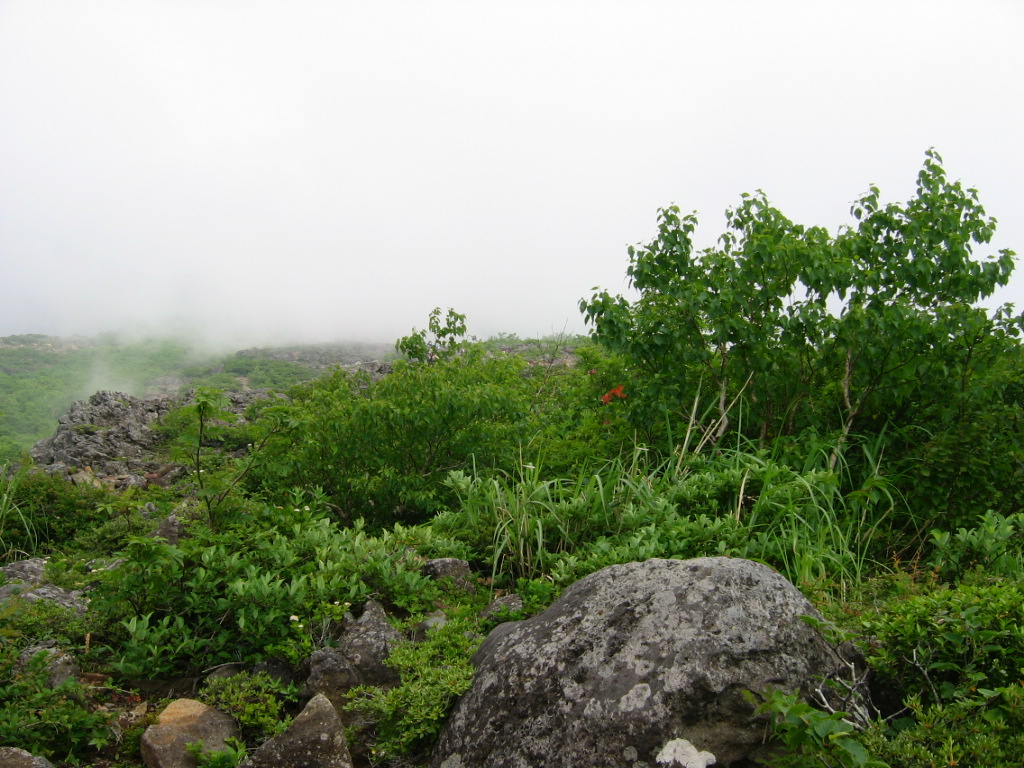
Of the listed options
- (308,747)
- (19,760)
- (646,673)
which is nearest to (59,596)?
(19,760)

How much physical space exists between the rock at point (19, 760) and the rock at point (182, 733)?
1.25 feet

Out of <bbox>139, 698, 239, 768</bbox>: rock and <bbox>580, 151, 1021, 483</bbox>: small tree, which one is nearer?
<bbox>139, 698, 239, 768</bbox>: rock

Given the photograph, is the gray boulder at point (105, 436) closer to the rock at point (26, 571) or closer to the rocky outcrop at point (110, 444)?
the rocky outcrop at point (110, 444)

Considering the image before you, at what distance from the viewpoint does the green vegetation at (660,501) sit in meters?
3.23

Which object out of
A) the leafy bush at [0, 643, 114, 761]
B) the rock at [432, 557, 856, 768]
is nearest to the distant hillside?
the leafy bush at [0, 643, 114, 761]

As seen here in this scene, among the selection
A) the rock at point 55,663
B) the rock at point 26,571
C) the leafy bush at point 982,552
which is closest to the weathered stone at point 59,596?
the rock at point 26,571

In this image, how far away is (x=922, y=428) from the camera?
646 cm

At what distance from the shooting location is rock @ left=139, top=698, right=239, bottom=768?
127 inches

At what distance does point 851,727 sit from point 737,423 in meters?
5.09

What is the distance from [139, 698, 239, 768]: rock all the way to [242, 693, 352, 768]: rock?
249mm

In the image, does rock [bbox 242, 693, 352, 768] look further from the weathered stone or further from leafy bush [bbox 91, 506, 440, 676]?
the weathered stone

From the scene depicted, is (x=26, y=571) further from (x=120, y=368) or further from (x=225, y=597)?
(x=120, y=368)

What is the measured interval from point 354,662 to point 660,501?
94.3 inches

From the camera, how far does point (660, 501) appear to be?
5.24m
